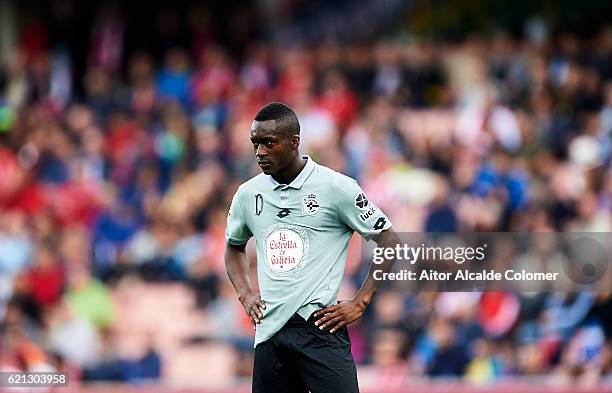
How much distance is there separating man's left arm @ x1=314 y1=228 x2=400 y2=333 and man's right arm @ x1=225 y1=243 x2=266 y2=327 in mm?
346

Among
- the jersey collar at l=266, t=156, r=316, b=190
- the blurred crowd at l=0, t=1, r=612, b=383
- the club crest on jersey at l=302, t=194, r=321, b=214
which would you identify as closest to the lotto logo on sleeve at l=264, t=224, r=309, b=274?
the club crest on jersey at l=302, t=194, r=321, b=214

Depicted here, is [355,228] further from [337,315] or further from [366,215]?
[337,315]

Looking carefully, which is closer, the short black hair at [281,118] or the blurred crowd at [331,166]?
the short black hair at [281,118]

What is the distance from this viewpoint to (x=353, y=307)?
6.60 metres

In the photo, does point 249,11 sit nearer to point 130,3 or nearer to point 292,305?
point 130,3

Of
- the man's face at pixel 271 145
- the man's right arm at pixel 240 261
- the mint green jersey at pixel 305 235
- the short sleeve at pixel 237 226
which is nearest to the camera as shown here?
the man's face at pixel 271 145

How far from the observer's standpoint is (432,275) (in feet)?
34.2

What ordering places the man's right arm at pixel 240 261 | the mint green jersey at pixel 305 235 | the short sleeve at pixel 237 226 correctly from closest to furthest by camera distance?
the mint green jersey at pixel 305 235
the man's right arm at pixel 240 261
the short sleeve at pixel 237 226

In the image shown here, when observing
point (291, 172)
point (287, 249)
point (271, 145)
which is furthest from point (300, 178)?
point (287, 249)

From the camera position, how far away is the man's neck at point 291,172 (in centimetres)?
666

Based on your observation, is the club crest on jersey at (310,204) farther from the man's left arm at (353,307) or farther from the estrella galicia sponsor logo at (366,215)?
the man's left arm at (353,307)

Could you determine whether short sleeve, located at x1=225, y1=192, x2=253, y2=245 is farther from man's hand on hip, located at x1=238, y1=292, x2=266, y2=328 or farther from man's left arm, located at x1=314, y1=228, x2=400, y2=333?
man's left arm, located at x1=314, y1=228, x2=400, y2=333

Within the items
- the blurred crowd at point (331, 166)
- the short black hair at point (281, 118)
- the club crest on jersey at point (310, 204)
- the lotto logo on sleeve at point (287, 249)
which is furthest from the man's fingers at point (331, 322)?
the blurred crowd at point (331, 166)

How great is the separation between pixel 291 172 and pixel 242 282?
2.35ft
